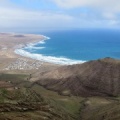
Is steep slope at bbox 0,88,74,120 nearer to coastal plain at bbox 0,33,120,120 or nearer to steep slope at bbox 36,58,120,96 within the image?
coastal plain at bbox 0,33,120,120

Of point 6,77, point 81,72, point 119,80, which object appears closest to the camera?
point 119,80

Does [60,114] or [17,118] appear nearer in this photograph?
[17,118]

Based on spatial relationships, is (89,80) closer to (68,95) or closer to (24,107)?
(68,95)

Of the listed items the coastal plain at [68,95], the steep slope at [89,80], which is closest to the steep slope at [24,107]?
the coastal plain at [68,95]

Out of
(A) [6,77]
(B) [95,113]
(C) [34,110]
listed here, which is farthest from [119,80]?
(A) [6,77]

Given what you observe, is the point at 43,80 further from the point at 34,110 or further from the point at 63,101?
the point at 34,110

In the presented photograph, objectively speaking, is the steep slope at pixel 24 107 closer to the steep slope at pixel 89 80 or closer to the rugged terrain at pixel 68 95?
the rugged terrain at pixel 68 95

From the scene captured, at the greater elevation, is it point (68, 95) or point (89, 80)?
point (89, 80)

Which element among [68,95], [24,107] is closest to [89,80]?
[68,95]
